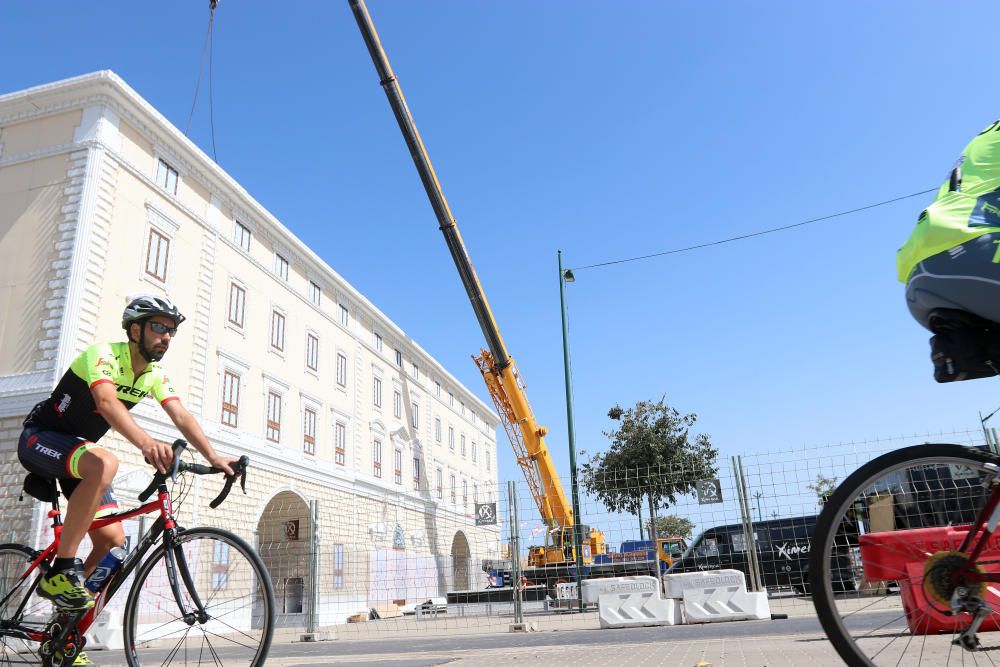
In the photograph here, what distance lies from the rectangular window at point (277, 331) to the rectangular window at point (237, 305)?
1.96m

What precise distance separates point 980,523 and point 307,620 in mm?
10362

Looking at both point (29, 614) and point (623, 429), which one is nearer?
point (29, 614)

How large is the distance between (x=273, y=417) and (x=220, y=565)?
2317cm

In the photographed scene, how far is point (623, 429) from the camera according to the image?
2848 cm

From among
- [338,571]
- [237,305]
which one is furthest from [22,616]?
[237,305]

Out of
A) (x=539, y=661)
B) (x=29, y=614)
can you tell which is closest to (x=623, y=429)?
(x=539, y=661)

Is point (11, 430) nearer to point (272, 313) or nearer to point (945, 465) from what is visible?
point (272, 313)

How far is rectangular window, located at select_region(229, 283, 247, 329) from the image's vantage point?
936 inches

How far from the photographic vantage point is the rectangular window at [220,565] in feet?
10.9

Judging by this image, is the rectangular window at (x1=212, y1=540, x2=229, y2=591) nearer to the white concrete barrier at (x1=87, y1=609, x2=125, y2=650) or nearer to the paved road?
the white concrete barrier at (x1=87, y1=609, x2=125, y2=650)

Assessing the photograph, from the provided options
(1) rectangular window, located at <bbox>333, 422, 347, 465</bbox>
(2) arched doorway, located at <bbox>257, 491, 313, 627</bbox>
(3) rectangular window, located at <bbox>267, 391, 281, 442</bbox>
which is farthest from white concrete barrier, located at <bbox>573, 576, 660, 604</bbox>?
(1) rectangular window, located at <bbox>333, 422, 347, 465</bbox>

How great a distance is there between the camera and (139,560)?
3.42m

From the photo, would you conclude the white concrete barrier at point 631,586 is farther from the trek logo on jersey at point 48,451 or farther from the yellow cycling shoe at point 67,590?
the trek logo on jersey at point 48,451

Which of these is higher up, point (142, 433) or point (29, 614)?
point (142, 433)
